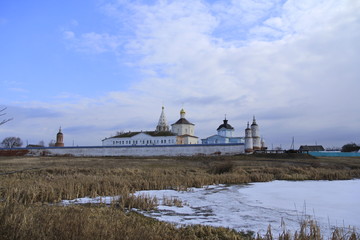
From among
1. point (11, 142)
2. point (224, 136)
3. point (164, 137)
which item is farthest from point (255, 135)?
point (11, 142)

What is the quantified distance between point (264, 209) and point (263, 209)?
28 mm

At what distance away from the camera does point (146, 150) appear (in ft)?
174

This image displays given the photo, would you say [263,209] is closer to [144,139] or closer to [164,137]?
[164,137]

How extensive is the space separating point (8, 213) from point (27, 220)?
65cm

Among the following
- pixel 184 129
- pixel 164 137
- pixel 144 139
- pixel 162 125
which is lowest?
pixel 144 139

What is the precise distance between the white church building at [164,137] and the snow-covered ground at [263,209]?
50.5 metres

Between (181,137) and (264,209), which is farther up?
(181,137)

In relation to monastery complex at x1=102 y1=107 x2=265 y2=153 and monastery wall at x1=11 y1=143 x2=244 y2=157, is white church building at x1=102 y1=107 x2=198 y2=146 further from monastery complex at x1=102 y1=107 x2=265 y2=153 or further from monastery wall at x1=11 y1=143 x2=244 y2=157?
monastery wall at x1=11 y1=143 x2=244 y2=157

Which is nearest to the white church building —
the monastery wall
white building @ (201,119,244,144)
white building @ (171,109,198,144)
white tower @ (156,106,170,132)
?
white building @ (171,109,198,144)

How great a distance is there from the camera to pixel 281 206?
8602 mm

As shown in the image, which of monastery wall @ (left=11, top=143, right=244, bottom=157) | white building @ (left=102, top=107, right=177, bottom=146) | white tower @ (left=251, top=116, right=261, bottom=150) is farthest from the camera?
white building @ (left=102, top=107, right=177, bottom=146)

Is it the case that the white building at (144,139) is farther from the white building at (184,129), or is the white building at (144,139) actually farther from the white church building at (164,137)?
the white building at (184,129)

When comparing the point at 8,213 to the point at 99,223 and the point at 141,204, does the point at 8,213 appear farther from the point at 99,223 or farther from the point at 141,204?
the point at 141,204

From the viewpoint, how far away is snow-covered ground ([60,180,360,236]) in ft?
21.7
